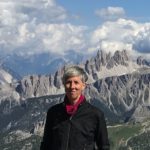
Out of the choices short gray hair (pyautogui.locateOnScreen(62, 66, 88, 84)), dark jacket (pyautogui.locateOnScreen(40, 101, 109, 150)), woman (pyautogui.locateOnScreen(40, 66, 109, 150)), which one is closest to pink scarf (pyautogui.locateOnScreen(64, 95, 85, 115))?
woman (pyautogui.locateOnScreen(40, 66, 109, 150))

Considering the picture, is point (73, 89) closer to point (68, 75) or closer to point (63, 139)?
point (68, 75)

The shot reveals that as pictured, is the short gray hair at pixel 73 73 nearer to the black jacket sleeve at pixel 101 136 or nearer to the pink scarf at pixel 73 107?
the pink scarf at pixel 73 107

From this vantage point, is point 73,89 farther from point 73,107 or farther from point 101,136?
point 101,136

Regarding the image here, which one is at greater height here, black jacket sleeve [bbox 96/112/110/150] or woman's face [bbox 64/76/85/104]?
woman's face [bbox 64/76/85/104]

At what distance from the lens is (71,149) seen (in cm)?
1894

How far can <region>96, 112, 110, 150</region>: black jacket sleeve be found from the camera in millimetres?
18830

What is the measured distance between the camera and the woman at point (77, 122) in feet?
62.5

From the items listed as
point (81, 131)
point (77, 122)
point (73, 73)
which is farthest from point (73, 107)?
point (73, 73)

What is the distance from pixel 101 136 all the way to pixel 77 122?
101 cm

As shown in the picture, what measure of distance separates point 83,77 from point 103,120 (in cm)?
174

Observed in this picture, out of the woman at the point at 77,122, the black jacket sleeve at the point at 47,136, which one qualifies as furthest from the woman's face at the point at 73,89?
the black jacket sleeve at the point at 47,136

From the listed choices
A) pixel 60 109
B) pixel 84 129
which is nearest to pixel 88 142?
pixel 84 129

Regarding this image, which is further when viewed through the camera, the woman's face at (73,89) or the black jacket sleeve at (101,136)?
the woman's face at (73,89)

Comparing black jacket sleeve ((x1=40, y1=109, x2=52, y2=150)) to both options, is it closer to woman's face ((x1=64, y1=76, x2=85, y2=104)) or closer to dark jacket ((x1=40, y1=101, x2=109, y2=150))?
dark jacket ((x1=40, y1=101, x2=109, y2=150))
